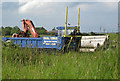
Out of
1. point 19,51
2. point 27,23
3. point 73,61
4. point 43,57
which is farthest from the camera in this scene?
point 27,23

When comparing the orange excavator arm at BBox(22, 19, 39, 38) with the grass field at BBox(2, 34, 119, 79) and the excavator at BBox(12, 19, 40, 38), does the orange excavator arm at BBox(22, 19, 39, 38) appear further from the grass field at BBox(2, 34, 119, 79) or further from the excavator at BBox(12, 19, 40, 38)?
the grass field at BBox(2, 34, 119, 79)

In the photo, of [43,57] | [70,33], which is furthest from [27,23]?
[43,57]

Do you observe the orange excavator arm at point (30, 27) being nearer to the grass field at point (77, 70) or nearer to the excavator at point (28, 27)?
the excavator at point (28, 27)

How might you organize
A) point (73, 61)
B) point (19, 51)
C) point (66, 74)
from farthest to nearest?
point (19, 51) < point (73, 61) < point (66, 74)

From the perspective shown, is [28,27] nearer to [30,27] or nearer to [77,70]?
[30,27]

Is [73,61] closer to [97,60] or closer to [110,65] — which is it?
[97,60]

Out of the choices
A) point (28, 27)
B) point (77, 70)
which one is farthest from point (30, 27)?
point (77, 70)

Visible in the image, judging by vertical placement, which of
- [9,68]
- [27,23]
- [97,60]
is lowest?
[9,68]

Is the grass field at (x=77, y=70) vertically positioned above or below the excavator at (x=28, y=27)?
below

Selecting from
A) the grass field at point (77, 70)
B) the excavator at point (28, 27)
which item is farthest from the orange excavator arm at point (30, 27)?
the grass field at point (77, 70)

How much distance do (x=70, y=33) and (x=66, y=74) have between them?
6.04m

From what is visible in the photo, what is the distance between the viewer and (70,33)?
9.41m

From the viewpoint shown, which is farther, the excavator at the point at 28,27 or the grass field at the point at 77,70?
the excavator at the point at 28,27

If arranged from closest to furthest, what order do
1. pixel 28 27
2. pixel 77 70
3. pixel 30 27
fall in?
1. pixel 77 70
2. pixel 30 27
3. pixel 28 27
